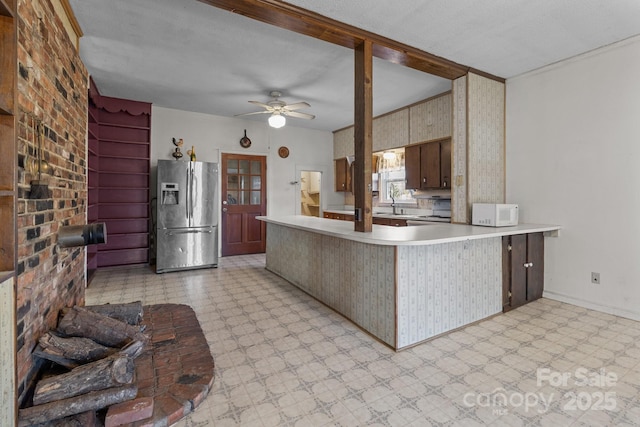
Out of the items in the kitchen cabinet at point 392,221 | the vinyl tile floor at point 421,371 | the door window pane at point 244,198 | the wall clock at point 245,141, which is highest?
the wall clock at point 245,141

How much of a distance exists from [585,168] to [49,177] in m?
4.52

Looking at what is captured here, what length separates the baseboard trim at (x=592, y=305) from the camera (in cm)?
289

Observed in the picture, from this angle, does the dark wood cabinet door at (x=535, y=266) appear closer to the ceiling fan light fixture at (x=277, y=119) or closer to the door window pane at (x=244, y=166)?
the ceiling fan light fixture at (x=277, y=119)

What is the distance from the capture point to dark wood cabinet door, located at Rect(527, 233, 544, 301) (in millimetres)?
3309

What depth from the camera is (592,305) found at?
3.13 metres

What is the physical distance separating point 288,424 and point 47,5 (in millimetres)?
2789

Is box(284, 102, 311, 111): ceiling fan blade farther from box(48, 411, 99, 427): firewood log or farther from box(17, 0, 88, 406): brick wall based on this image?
box(48, 411, 99, 427): firewood log

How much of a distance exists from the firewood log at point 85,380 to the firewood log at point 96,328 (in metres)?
0.38

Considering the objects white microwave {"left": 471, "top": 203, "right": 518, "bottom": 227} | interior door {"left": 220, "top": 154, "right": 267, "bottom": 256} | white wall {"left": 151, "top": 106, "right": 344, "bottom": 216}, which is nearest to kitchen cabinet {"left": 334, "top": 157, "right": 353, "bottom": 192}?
white wall {"left": 151, "top": 106, "right": 344, "bottom": 216}

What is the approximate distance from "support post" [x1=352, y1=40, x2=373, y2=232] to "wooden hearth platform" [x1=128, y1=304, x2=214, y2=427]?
1586mm

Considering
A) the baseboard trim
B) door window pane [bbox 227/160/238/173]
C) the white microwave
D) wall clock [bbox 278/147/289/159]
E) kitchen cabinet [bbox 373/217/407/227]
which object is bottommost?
the baseboard trim

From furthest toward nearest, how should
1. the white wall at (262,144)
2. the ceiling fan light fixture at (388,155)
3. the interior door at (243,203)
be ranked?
the ceiling fan light fixture at (388,155), the interior door at (243,203), the white wall at (262,144)

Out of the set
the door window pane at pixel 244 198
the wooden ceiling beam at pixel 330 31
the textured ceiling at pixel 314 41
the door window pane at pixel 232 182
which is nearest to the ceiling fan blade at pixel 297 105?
the textured ceiling at pixel 314 41

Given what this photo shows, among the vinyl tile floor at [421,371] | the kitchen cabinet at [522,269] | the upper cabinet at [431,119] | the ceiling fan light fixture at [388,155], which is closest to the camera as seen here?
the vinyl tile floor at [421,371]
